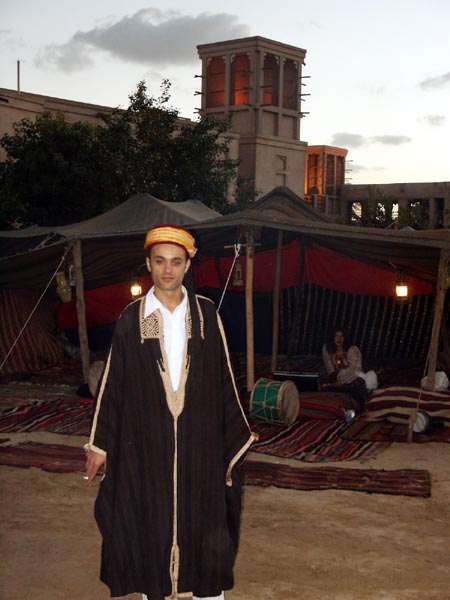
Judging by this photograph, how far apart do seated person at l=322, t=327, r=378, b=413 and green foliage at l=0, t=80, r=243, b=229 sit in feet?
27.0

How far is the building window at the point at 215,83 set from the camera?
111 ft

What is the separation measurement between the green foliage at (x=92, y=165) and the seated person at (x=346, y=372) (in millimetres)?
8222

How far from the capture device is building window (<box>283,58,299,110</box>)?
1341 inches

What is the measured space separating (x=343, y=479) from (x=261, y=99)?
2852 centimetres

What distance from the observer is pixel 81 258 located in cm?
1025

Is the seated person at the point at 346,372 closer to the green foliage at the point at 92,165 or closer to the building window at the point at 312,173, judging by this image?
the green foliage at the point at 92,165

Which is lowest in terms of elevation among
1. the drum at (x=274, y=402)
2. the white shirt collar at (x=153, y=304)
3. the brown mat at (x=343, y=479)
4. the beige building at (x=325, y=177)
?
the brown mat at (x=343, y=479)

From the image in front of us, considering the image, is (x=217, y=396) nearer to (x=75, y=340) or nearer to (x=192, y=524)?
(x=192, y=524)

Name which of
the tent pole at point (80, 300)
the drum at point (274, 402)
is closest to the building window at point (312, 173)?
the tent pole at point (80, 300)

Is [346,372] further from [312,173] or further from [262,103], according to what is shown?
[312,173]

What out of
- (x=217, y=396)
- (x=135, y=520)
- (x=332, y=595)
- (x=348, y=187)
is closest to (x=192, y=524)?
(x=135, y=520)

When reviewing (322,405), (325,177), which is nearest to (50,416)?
(322,405)

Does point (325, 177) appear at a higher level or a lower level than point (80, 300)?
higher

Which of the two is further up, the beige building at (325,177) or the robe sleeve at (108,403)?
the beige building at (325,177)
